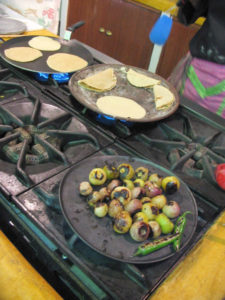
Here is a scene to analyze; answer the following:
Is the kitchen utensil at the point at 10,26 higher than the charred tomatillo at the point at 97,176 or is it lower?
higher

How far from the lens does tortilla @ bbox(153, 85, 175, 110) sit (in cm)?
136

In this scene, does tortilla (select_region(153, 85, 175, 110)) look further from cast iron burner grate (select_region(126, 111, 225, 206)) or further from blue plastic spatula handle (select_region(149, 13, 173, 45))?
blue plastic spatula handle (select_region(149, 13, 173, 45))

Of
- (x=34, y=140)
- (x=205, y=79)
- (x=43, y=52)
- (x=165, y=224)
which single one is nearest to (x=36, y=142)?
(x=34, y=140)

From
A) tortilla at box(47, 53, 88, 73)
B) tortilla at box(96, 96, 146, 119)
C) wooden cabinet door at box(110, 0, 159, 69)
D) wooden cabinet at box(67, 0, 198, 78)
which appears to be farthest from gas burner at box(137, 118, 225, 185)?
wooden cabinet door at box(110, 0, 159, 69)

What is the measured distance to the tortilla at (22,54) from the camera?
1495 millimetres

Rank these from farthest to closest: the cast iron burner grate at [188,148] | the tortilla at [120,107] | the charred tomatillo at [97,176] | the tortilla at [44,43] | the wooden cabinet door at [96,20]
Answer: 1. the wooden cabinet door at [96,20]
2. the tortilla at [44,43]
3. the tortilla at [120,107]
4. the cast iron burner grate at [188,148]
5. the charred tomatillo at [97,176]

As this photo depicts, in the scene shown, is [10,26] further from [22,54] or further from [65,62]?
[65,62]

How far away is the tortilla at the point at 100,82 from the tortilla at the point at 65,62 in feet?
0.42

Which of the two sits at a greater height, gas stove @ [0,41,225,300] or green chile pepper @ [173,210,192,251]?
green chile pepper @ [173,210,192,251]

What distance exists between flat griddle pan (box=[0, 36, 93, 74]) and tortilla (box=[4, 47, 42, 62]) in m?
0.02

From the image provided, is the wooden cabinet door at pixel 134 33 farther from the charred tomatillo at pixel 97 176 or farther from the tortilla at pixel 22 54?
the charred tomatillo at pixel 97 176

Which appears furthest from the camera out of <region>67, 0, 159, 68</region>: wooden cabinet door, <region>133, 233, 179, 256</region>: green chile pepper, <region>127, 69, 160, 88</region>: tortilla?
<region>67, 0, 159, 68</region>: wooden cabinet door

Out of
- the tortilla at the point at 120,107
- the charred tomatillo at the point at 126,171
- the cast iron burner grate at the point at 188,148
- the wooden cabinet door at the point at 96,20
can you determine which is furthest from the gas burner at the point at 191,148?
the wooden cabinet door at the point at 96,20

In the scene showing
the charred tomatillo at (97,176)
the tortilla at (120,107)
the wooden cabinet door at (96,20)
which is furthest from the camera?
the wooden cabinet door at (96,20)
